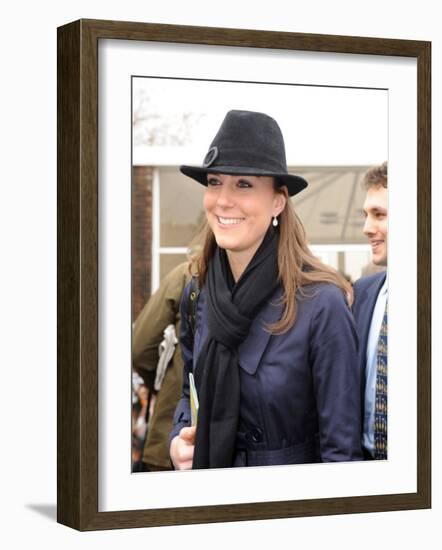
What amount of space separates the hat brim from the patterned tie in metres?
0.72

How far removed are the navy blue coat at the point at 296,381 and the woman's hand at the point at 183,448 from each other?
33 millimetres

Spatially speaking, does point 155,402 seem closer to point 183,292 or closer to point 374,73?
point 183,292

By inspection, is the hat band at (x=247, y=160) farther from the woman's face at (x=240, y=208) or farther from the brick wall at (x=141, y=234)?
the brick wall at (x=141, y=234)

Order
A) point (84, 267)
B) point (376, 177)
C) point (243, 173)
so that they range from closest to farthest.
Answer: point (84, 267), point (243, 173), point (376, 177)

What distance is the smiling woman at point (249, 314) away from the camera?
721 cm

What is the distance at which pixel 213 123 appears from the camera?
7168 millimetres

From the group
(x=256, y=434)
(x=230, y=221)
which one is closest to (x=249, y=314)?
(x=230, y=221)

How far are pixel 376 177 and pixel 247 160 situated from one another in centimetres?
64

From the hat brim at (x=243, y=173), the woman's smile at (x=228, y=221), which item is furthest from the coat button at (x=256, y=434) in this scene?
the hat brim at (x=243, y=173)

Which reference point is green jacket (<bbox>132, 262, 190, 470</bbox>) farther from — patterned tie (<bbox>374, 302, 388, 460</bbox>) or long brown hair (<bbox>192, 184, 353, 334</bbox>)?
patterned tie (<bbox>374, 302, 388, 460</bbox>)

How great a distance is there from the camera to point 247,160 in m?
7.23

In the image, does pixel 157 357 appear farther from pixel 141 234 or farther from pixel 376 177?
pixel 376 177

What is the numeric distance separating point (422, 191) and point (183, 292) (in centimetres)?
119

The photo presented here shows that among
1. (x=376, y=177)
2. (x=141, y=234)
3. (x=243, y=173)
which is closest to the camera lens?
(x=141, y=234)
